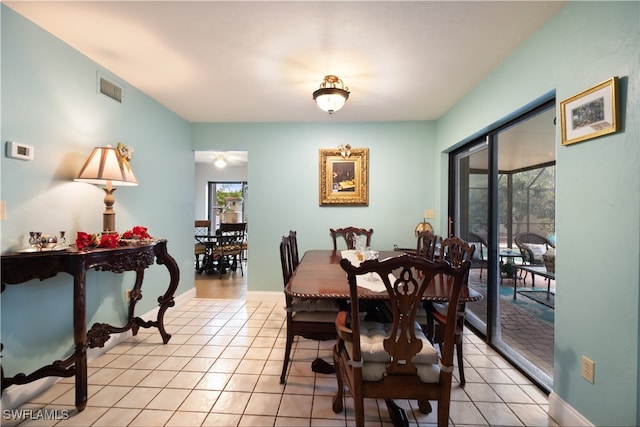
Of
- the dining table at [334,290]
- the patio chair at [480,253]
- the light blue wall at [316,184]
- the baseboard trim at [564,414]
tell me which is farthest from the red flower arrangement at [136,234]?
the baseboard trim at [564,414]

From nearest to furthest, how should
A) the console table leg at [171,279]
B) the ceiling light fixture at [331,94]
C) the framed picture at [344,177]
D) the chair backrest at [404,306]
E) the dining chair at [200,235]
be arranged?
the chair backrest at [404,306]
the ceiling light fixture at [331,94]
the console table leg at [171,279]
the framed picture at [344,177]
the dining chair at [200,235]

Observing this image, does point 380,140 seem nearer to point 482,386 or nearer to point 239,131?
point 239,131

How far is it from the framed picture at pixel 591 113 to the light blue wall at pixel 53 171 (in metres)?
3.27

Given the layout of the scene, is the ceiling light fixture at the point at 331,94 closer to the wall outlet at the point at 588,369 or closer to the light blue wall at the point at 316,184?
the light blue wall at the point at 316,184

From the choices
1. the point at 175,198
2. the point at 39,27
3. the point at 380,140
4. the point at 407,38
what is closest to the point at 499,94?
the point at 407,38

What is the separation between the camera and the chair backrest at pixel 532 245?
1.97 meters

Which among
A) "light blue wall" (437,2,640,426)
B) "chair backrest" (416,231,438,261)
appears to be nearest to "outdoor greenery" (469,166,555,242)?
"light blue wall" (437,2,640,426)

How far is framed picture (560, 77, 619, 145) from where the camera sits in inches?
49.1

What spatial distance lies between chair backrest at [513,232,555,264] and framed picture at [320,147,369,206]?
5.82 ft

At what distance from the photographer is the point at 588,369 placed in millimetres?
1382

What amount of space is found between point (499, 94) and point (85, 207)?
11.4 feet

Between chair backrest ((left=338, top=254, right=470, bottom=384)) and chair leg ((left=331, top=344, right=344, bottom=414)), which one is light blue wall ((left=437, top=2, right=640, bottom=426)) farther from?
chair leg ((left=331, top=344, right=344, bottom=414))

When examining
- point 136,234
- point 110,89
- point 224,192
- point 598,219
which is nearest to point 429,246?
point 598,219

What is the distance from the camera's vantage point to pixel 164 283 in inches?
125
